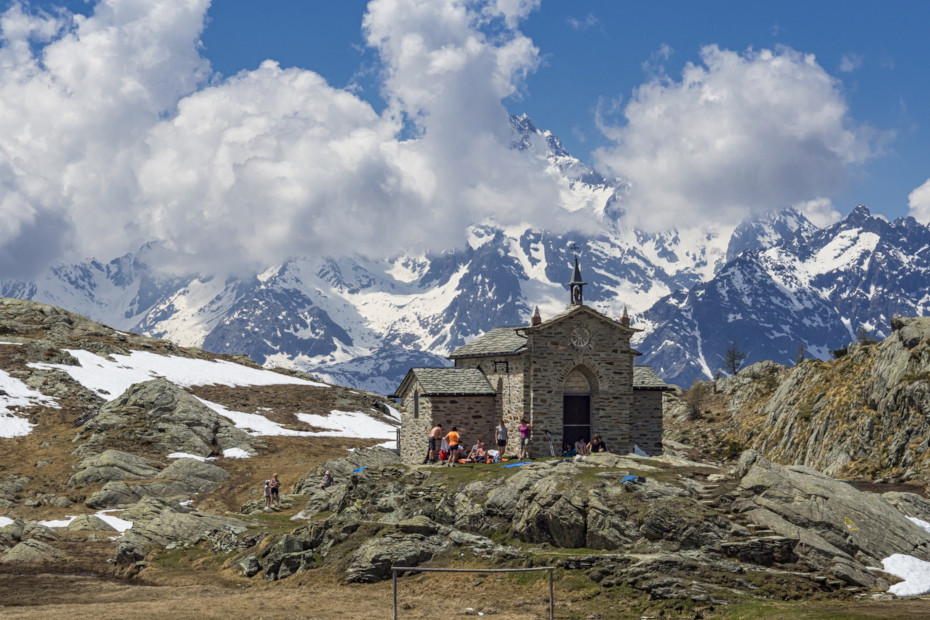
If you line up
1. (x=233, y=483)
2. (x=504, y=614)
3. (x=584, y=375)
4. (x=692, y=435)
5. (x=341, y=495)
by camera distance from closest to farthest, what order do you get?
(x=504, y=614) → (x=341, y=495) → (x=584, y=375) → (x=233, y=483) → (x=692, y=435)

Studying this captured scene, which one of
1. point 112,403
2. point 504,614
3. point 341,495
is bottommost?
point 504,614

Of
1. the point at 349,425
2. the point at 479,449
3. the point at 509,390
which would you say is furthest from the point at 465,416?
the point at 349,425

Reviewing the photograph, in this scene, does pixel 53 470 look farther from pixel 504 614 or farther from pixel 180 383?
pixel 504 614

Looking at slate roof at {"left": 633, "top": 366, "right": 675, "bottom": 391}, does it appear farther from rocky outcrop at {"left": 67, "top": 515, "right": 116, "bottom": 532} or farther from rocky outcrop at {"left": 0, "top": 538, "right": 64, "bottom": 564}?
rocky outcrop at {"left": 0, "top": 538, "right": 64, "bottom": 564}

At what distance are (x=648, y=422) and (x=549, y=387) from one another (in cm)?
851

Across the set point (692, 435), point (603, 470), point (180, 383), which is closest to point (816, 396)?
point (692, 435)

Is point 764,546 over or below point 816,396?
below

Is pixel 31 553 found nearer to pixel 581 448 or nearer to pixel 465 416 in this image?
pixel 465 416

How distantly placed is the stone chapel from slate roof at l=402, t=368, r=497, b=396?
6 centimetres

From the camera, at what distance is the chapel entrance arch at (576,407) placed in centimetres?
4997

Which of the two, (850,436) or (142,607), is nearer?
(142,607)

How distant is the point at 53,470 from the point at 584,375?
120 feet

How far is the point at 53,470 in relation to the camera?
61.9 m

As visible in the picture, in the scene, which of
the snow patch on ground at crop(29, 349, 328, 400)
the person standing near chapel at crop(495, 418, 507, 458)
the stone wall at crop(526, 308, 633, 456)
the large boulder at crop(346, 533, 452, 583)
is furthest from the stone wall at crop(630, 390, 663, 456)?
the snow patch on ground at crop(29, 349, 328, 400)
